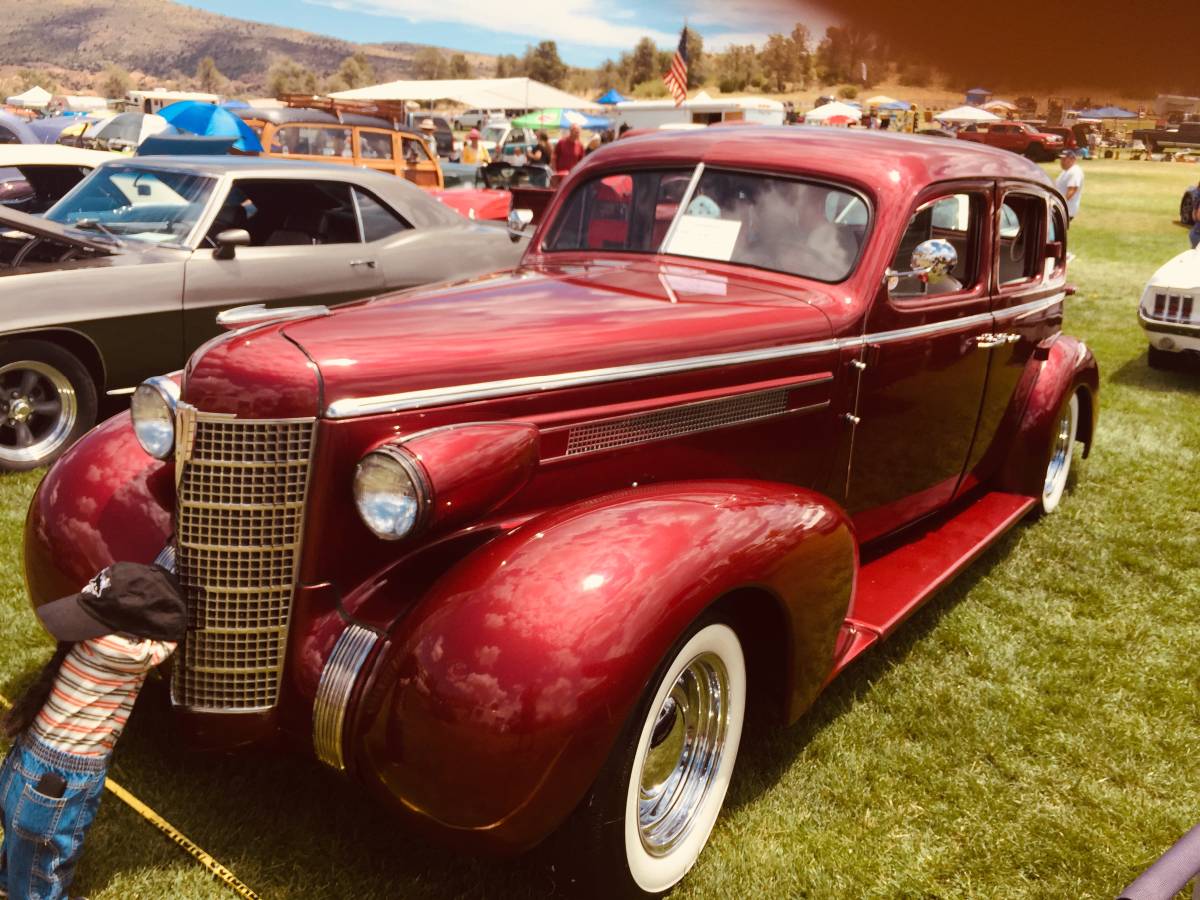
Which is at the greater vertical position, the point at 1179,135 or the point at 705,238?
the point at 1179,135

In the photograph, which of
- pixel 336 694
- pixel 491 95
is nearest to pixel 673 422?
pixel 336 694

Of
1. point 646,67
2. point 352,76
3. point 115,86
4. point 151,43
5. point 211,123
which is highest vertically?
point 151,43

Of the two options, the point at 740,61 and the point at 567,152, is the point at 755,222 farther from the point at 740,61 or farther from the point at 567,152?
the point at 567,152

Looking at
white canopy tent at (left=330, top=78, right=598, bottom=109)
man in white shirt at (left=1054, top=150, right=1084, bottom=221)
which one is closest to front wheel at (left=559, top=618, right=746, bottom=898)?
man in white shirt at (left=1054, top=150, right=1084, bottom=221)

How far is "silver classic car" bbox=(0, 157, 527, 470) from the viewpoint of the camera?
530 centimetres

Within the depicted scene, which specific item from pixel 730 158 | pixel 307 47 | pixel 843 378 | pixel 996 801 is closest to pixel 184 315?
pixel 730 158

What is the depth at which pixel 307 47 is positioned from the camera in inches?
5108

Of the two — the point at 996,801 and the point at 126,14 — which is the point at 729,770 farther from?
the point at 126,14

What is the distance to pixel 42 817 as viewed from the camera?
2.21 m

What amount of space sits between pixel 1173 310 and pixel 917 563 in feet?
18.6

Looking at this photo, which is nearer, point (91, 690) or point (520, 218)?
point (91, 690)

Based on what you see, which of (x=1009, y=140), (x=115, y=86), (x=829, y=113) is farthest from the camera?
(x=115, y=86)

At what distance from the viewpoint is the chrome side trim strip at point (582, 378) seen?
2.37 meters

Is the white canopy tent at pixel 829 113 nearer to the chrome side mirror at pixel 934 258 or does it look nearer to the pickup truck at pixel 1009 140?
the pickup truck at pixel 1009 140
